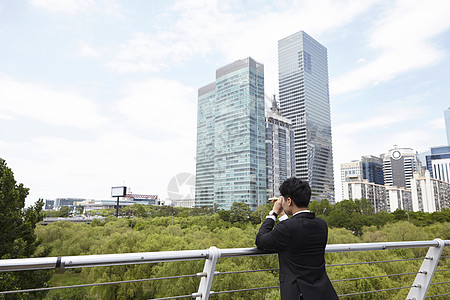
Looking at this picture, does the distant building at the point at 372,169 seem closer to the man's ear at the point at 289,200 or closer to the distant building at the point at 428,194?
the distant building at the point at 428,194

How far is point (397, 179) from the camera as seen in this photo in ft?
485

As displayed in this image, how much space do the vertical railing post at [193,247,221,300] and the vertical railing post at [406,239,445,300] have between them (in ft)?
7.05

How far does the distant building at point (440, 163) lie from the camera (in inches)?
5935

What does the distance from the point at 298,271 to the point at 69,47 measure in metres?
74.0

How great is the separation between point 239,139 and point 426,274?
87343 millimetres

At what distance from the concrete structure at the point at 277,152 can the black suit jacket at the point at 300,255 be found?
90500 mm

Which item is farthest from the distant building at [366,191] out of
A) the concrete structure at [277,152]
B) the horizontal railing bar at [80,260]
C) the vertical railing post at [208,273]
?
the horizontal railing bar at [80,260]

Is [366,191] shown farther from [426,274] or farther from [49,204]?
[49,204]

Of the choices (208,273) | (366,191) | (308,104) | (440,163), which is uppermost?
(308,104)

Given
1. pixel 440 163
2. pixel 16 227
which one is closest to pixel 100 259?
pixel 16 227

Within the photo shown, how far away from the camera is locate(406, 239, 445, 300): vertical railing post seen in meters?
2.48

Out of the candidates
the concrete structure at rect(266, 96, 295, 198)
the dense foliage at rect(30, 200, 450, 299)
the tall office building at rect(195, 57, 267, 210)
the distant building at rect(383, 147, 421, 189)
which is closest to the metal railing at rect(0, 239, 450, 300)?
the dense foliage at rect(30, 200, 450, 299)

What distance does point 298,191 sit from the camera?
175 cm

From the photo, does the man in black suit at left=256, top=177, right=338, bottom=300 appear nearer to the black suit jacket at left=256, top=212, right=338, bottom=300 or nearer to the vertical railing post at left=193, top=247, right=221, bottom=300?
the black suit jacket at left=256, top=212, right=338, bottom=300
